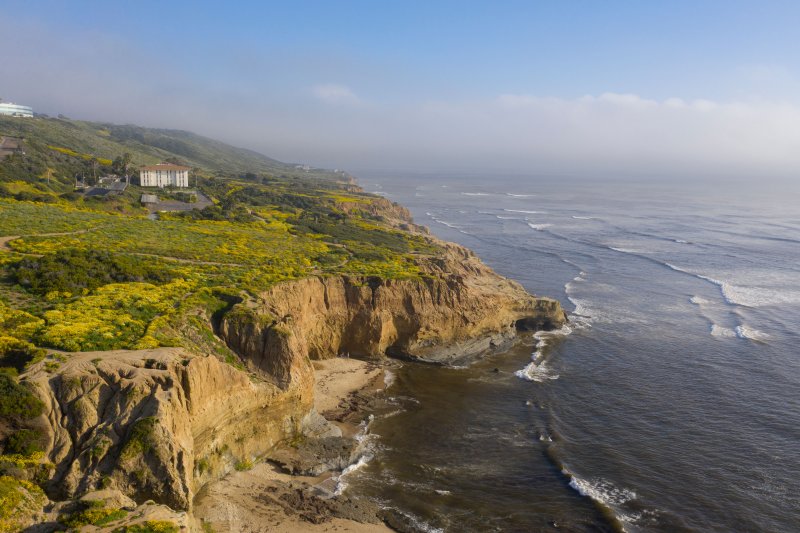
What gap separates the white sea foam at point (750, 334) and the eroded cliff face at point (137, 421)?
1953 inches

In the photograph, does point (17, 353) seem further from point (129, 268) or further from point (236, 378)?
point (129, 268)

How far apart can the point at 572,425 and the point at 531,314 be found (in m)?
20.6

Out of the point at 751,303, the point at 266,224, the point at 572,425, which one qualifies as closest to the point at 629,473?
the point at 572,425

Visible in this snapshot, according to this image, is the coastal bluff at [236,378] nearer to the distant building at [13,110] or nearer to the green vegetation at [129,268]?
the green vegetation at [129,268]

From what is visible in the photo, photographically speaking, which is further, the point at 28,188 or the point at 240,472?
the point at 28,188

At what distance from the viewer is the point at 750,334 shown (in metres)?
54.7

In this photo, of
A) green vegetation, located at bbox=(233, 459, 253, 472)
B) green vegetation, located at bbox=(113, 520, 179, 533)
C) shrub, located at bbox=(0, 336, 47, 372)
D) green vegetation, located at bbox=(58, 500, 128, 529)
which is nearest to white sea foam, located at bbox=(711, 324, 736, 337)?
green vegetation, located at bbox=(233, 459, 253, 472)

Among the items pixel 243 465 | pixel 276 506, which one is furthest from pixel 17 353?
pixel 276 506

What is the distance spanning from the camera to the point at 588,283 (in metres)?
76.6

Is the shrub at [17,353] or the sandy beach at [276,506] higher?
the shrub at [17,353]

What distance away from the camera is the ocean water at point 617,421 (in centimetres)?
2855

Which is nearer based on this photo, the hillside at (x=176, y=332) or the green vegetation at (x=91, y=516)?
the green vegetation at (x=91, y=516)

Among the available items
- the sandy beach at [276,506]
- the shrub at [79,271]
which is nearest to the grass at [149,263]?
the shrub at [79,271]

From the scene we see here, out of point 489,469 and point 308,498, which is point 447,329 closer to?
point 489,469
